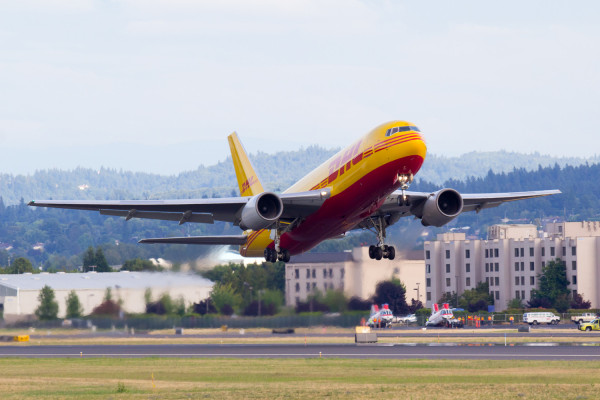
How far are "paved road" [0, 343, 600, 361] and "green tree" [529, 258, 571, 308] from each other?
3085 inches

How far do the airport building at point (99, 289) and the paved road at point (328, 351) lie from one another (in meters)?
3.39

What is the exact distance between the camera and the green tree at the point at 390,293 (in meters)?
73.0

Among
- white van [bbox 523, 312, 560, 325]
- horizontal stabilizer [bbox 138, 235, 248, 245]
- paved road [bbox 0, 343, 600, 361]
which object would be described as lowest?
paved road [bbox 0, 343, 600, 361]

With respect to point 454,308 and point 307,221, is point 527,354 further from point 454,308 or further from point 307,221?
point 454,308

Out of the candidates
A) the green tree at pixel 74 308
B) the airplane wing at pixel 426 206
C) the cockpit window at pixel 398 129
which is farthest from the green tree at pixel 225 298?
the cockpit window at pixel 398 129

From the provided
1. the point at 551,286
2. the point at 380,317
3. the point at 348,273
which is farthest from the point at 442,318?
the point at 551,286

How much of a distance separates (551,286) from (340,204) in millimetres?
113984

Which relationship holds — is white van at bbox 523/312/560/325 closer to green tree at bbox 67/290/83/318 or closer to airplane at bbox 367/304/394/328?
airplane at bbox 367/304/394/328

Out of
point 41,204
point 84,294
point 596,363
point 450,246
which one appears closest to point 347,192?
point 41,204

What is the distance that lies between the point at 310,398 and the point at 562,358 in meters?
24.1

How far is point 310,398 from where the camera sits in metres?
43.2

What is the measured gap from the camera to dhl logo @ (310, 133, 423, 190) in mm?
46312

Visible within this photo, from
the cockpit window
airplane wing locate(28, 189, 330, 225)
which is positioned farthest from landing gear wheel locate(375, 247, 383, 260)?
the cockpit window

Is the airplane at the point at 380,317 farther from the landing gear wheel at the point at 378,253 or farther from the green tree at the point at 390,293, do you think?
the landing gear wheel at the point at 378,253
